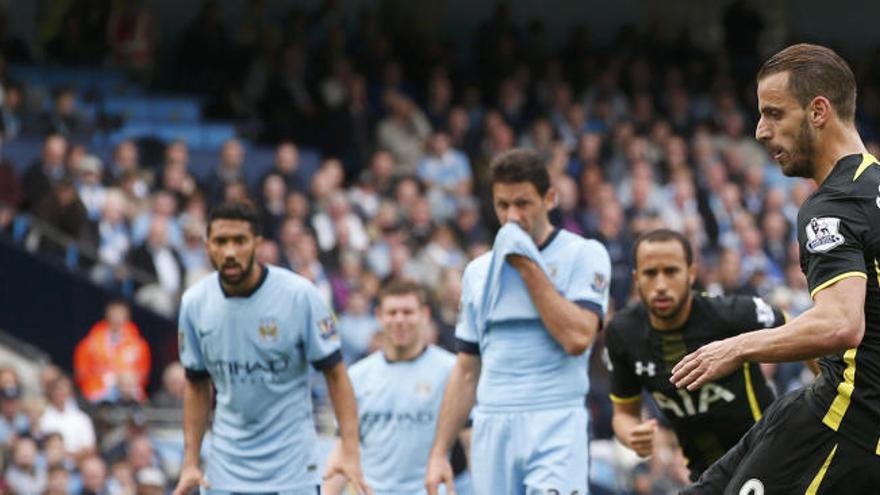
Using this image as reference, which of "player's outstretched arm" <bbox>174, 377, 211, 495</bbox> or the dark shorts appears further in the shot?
"player's outstretched arm" <bbox>174, 377, 211, 495</bbox>

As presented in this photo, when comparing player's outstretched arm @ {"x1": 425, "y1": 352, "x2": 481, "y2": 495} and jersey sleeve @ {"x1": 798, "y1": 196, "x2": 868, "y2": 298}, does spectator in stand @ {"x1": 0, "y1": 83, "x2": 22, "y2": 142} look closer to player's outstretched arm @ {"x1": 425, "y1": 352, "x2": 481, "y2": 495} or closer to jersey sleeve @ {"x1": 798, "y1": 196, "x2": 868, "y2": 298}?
player's outstretched arm @ {"x1": 425, "y1": 352, "x2": 481, "y2": 495}

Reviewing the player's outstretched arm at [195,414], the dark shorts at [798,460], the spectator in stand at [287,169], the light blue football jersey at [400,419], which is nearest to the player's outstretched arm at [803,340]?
the dark shorts at [798,460]

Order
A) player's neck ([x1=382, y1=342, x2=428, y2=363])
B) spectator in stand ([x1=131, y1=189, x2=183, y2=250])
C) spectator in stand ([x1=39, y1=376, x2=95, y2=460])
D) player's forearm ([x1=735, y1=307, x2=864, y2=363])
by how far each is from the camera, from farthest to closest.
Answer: spectator in stand ([x1=131, y1=189, x2=183, y2=250])
spectator in stand ([x1=39, y1=376, x2=95, y2=460])
player's neck ([x1=382, y1=342, x2=428, y2=363])
player's forearm ([x1=735, y1=307, x2=864, y2=363])

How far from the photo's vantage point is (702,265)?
18797 mm

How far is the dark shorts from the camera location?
5.86m

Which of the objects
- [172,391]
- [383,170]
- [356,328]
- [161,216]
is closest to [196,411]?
[172,391]

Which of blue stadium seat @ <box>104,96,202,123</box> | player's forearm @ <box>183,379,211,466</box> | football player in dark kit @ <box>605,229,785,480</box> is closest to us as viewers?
football player in dark kit @ <box>605,229,785,480</box>

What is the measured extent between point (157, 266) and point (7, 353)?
1466mm

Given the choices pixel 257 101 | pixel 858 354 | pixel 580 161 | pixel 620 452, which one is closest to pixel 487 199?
pixel 580 161

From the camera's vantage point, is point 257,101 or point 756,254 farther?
point 257,101

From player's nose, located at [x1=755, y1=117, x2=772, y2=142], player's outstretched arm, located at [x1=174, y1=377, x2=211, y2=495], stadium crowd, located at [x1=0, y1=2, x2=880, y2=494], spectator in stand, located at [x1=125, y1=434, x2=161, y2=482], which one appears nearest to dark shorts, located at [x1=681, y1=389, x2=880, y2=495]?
player's nose, located at [x1=755, y1=117, x2=772, y2=142]

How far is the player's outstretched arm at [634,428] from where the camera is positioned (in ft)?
25.9

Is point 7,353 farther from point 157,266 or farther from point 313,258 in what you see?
point 313,258

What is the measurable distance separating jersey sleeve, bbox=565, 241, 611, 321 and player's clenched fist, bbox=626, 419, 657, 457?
2.17 feet
